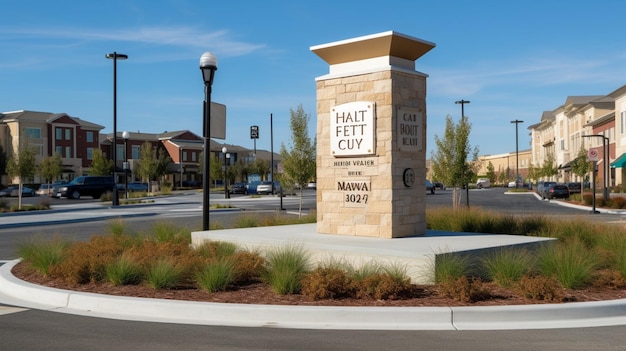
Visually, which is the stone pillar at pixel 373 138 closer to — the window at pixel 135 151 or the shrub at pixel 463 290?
the shrub at pixel 463 290

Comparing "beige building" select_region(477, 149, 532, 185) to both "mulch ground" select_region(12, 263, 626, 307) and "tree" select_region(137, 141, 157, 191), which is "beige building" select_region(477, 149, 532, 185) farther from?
"mulch ground" select_region(12, 263, 626, 307)

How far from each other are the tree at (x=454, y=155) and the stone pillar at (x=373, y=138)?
15016 mm

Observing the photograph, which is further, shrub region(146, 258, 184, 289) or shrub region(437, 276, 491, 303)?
shrub region(146, 258, 184, 289)

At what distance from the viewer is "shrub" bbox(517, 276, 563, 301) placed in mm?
7809

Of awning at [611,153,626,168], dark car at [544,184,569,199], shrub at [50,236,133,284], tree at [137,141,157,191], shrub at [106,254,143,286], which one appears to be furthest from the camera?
tree at [137,141,157,191]

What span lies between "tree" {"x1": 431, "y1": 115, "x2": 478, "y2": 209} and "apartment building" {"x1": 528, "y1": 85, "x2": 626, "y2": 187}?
17407 mm

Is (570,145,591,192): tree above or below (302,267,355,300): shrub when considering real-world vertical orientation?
above

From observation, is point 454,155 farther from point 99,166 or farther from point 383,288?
point 99,166

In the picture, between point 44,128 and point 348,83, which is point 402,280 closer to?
point 348,83

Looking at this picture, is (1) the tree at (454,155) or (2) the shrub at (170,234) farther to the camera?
(1) the tree at (454,155)

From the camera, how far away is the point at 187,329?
704 cm

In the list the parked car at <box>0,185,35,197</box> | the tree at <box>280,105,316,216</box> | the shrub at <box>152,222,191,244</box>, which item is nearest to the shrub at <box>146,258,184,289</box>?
the shrub at <box>152,222,191,244</box>

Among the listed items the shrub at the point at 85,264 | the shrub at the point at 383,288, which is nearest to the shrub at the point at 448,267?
the shrub at the point at 383,288

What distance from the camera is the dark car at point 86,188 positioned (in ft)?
165
